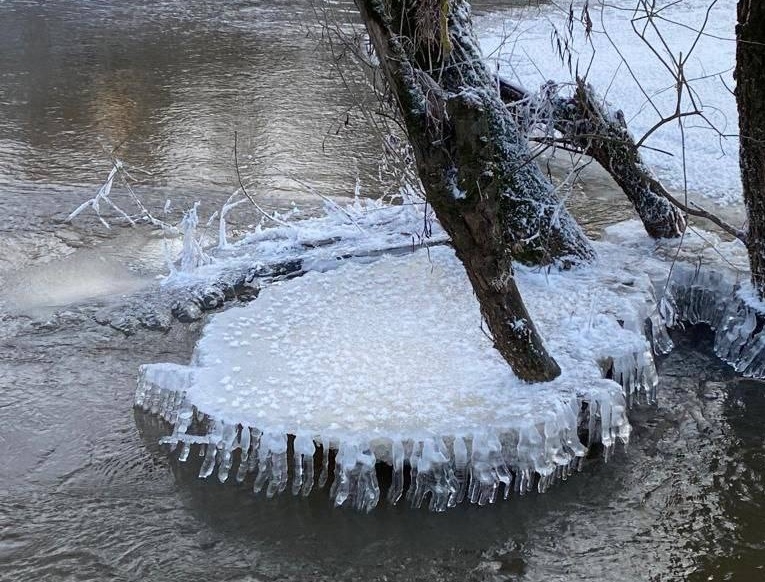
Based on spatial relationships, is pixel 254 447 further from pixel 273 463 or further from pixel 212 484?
pixel 212 484

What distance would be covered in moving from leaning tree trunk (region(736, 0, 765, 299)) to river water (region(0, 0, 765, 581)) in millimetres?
682

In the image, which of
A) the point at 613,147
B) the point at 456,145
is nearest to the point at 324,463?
the point at 456,145

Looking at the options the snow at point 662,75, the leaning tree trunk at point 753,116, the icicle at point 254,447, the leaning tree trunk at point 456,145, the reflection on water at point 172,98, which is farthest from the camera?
the reflection on water at point 172,98

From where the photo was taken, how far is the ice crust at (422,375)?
366 centimetres

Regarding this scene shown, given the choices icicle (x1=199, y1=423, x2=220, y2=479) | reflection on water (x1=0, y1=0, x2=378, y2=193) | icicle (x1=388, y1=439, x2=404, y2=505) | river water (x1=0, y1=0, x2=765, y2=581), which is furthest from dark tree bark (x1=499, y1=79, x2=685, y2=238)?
icicle (x1=199, y1=423, x2=220, y2=479)

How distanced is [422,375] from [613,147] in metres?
2.18

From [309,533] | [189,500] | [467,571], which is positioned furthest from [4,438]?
[467,571]

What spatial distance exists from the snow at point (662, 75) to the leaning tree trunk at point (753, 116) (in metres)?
0.19

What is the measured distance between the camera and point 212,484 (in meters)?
3.84

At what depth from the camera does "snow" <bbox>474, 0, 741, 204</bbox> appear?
7.12 m

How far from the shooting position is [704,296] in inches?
203

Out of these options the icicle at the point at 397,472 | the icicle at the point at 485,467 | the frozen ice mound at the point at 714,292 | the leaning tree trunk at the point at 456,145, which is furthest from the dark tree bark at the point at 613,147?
the icicle at the point at 397,472

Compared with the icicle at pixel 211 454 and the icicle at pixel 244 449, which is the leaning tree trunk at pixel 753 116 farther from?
the icicle at pixel 211 454

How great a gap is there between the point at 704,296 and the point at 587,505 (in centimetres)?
194
